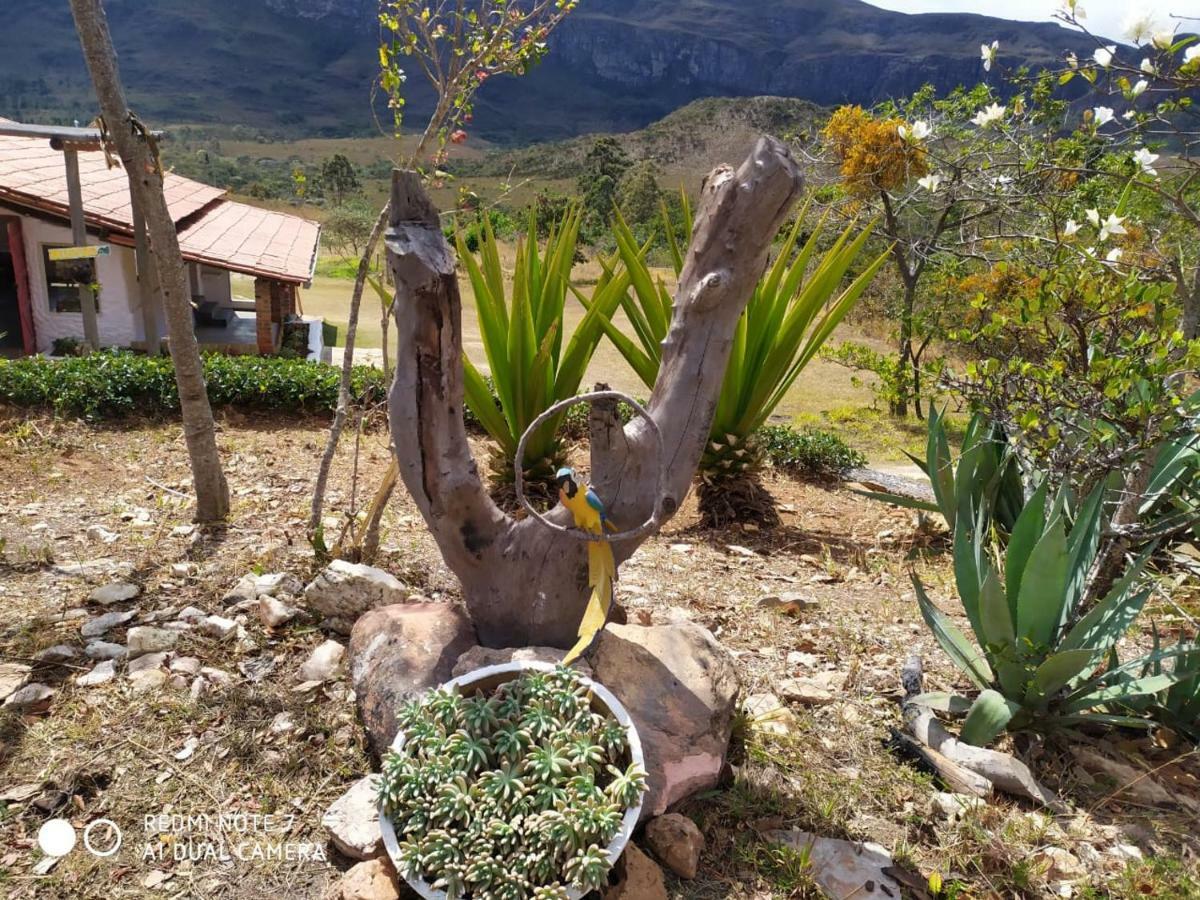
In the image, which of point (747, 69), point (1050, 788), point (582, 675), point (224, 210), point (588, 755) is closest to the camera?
point (588, 755)

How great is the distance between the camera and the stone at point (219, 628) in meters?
2.77

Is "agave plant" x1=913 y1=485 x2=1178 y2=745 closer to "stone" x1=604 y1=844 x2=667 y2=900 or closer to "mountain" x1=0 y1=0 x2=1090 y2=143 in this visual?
"stone" x1=604 y1=844 x2=667 y2=900

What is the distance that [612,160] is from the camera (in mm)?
38781

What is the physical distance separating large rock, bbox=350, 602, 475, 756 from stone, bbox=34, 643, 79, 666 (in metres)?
0.99

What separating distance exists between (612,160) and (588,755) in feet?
131

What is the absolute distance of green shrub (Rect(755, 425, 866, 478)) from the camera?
6078 millimetres

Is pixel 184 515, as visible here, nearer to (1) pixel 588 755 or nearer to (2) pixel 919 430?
(1) pixel 588 755

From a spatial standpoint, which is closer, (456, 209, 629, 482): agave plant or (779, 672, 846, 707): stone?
(779, 672, 846, 707): stone

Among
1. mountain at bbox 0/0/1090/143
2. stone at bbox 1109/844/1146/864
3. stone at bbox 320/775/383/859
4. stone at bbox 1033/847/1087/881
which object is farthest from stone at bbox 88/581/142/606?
mountain at bbox 0/0/1090/143

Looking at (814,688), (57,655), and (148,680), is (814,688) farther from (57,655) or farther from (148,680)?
(57,655)

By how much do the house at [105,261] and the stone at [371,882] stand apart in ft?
22.0

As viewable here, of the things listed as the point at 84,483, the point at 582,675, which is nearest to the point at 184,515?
the point at 84,483

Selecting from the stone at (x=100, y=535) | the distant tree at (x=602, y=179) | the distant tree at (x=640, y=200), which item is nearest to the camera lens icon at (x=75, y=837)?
the stone at (x=100, y=535)

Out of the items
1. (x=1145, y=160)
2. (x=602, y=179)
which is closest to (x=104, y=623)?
(x=1145, y=160)
